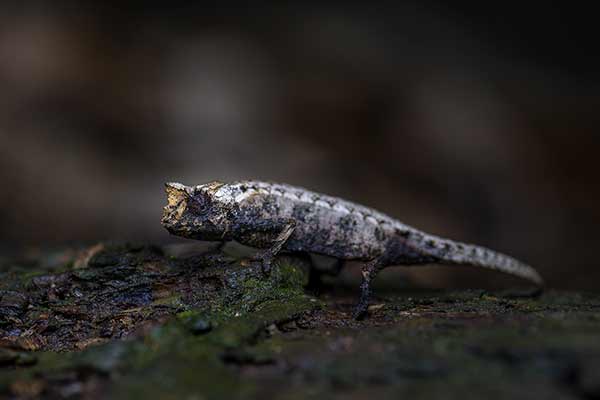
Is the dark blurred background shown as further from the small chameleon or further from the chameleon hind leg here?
the chameleon hind leg

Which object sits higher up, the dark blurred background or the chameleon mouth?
the dark blurred background

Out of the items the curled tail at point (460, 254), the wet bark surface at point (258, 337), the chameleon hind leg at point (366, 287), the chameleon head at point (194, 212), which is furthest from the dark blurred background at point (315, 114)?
the chameleon head at point (194, 212)

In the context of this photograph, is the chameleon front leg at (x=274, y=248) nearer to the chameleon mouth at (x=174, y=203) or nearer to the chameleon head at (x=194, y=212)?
A: the chameleon head at (x=194, y=212)

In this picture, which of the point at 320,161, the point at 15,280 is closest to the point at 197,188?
the point at 15,280

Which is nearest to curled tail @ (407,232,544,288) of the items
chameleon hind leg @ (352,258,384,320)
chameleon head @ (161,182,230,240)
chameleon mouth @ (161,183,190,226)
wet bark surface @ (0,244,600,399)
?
wet bark surface @ (0,244,600,399)

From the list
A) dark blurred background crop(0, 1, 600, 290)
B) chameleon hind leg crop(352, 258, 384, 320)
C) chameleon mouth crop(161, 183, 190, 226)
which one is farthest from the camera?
dark blurred background crop(0, 1, 600, 290)

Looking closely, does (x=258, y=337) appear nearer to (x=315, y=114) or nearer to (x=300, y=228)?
(x=300, y=228)

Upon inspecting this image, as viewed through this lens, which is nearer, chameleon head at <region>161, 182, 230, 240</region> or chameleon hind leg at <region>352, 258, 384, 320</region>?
chameleon hind leg at <region>352, 258, 384, 320</region>

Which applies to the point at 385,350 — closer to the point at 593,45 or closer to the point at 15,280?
the point at 15,280
